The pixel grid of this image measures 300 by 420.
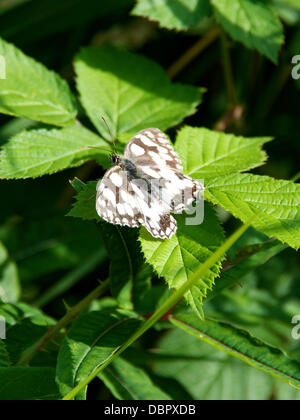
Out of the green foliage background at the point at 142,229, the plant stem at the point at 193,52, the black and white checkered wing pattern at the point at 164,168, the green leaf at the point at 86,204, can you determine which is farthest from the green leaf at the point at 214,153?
the plant stem at the point at 193,52

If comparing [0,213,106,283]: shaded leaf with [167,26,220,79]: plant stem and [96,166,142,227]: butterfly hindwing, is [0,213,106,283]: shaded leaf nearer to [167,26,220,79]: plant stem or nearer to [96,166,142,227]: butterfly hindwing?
[96,166,142,227]: butterfly hindwing

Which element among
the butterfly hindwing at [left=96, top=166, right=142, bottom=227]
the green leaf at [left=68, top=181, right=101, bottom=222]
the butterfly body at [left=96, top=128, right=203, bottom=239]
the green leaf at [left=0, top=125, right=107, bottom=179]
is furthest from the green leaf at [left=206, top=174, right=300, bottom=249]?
the green leaf at [left=0, top=125, right=107, bottom=179]

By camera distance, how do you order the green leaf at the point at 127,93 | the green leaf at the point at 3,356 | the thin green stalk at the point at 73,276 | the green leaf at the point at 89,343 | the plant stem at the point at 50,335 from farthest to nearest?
the thin green stalk at the point at 73,276 < the green leaf at the point at 127,93 < the plant stem at the point at 50,335 < the green leaf at the point at 3,356 < the green leaf at the point at 89,343

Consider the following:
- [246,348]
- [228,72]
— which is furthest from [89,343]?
[228,72]

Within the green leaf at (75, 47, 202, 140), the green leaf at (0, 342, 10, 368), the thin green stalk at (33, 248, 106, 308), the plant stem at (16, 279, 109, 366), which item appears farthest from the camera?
the thin green stalk at (33, 248, 106, 308)

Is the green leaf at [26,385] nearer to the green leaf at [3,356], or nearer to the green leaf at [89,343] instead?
the green leaf at [3,356]

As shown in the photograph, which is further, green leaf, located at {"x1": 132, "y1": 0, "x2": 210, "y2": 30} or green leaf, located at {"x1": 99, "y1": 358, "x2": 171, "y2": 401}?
green leaf, located at {"x1": 132, "y1": 0, "x2": 210, "y2": 30}

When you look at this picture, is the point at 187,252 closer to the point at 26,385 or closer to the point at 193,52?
the point at 26,385
